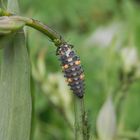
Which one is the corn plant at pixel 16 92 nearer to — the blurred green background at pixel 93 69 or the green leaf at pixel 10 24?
the green leaf at pixel 10 24

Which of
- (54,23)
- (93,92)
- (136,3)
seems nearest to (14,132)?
(93,92)

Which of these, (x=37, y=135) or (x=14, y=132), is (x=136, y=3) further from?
(x=14, y=132)

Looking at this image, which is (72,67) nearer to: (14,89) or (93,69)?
(14,89)

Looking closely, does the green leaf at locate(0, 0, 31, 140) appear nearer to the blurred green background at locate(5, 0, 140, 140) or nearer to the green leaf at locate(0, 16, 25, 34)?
the green leaf at locate(0, 16, 25, 34)

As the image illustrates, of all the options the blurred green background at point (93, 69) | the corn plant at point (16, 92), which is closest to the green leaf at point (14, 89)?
the corn plant at point (16, 92)

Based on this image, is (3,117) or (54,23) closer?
(3,117)

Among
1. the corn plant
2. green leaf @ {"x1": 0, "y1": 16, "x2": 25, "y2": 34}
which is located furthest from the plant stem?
green leaf @ {"x1": 0, "y1": 16, "x2": 25, "y2": 34}

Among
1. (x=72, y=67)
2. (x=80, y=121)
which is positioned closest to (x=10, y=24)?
(x=72, y=67)
